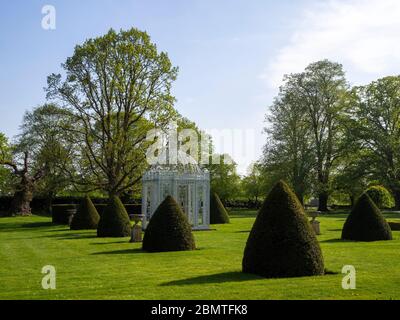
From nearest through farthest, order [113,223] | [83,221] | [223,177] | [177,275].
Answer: [177,275] < [113,223] < [83,221] < [223,177]

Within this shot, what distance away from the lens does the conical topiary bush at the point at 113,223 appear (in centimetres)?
2519

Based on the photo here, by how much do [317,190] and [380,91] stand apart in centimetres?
1125

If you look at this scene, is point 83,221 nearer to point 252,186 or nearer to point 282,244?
point 282,244

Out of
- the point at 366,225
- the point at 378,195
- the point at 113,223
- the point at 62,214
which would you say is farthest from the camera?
the point at 378,195

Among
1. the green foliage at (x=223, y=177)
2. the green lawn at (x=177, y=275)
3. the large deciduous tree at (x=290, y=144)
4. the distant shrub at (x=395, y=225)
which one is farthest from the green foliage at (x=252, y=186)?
the green lawn at (x=177, y=275)

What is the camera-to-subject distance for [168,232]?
60.2ft

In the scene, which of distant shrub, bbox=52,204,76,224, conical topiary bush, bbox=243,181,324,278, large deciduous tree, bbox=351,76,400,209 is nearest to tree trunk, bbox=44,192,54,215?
distant shrub, bbox=52,204,76,224

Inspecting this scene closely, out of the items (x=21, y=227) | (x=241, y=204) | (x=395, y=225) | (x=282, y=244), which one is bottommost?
(x=21, y=227)

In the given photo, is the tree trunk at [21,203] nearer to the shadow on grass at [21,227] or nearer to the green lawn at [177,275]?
the shadow on grass at [21,227]

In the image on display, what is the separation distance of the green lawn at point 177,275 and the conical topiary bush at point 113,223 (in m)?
5.06

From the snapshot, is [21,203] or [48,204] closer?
[21,203]

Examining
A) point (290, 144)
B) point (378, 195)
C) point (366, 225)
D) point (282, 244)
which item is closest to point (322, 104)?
point (290, 144)

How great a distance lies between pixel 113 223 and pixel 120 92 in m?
12.5

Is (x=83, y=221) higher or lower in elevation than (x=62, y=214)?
lower
